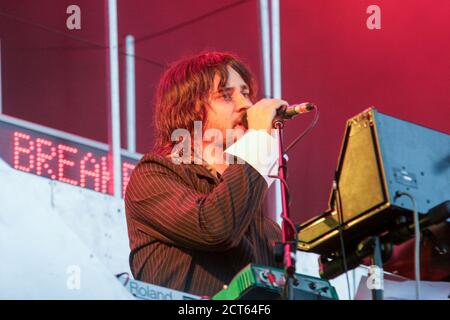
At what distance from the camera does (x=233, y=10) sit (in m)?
4.30

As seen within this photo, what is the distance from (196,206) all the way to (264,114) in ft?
0.75

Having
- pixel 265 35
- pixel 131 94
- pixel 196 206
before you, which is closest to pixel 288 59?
pixel 265 35

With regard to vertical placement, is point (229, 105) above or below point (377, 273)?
above

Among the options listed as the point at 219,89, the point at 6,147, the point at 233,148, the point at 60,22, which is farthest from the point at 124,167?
the point at 233,148

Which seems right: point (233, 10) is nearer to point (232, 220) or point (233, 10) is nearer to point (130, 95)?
point (130, 95)

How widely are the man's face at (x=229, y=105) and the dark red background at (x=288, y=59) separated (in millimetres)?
1834

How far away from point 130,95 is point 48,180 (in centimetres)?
116

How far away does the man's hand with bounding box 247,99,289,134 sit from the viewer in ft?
6.03

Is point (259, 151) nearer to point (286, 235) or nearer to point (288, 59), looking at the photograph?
point (286, 235)

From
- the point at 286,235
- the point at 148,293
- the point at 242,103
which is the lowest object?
the point at 148,293

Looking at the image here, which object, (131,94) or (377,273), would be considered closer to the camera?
(377,273)

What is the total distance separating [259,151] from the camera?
6.08ft

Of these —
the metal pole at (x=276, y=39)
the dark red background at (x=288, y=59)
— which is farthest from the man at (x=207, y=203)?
the dark red background at (x=288, y=59)

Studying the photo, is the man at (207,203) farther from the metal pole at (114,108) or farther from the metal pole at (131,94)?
the metal pole at (131,94)
